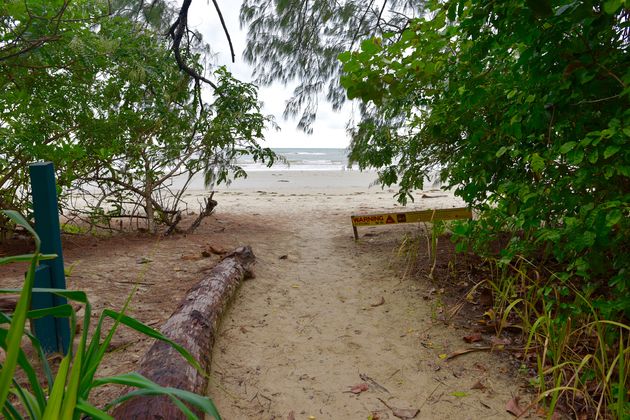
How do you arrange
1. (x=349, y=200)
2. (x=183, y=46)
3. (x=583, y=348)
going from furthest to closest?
(x=349, y=200) < (x=183, y=46) < (x=583, y=348)

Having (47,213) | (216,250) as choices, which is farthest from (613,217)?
(216,250)

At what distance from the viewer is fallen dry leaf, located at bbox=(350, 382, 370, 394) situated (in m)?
2.20

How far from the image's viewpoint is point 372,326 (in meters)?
3.00

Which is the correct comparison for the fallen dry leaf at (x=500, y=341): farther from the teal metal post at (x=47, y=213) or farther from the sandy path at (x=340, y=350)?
the teal metal post at (x=47, y=213)

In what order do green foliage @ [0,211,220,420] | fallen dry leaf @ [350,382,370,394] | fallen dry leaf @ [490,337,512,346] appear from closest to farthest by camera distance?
green foliage @ [0,211,220,420]
fallen dry leaf @ [350,382,370,394]
fallen dry leaf @ [490,337,512,346]

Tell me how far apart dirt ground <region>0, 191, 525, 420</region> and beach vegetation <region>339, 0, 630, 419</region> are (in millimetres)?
412

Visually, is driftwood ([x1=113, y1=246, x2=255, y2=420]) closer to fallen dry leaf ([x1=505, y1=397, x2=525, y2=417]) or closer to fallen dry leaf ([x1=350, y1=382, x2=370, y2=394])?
fallen dry leaf ([x1=350, y1=382, x2=370, y2=394])

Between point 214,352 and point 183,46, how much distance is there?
4480 millimetres

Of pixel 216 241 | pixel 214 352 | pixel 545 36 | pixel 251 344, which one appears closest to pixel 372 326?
pixel 251 344

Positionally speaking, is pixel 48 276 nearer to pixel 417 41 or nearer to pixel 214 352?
pixel 214 352

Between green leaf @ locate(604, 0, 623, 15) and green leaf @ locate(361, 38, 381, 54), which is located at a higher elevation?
green leaf @ locate(361, 38, 381, 54)

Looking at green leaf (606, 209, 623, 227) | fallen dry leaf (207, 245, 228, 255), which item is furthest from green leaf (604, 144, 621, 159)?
fallen dry leaf (207, 245, 228, 255)

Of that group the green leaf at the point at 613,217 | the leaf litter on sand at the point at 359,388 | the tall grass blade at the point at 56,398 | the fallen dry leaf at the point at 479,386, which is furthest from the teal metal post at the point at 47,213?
the green leaf at the point at 613,217

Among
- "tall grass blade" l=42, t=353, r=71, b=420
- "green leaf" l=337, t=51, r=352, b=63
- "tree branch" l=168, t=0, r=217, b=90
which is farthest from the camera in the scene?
"tree branch" l=168, t=0, r=217, b=90
